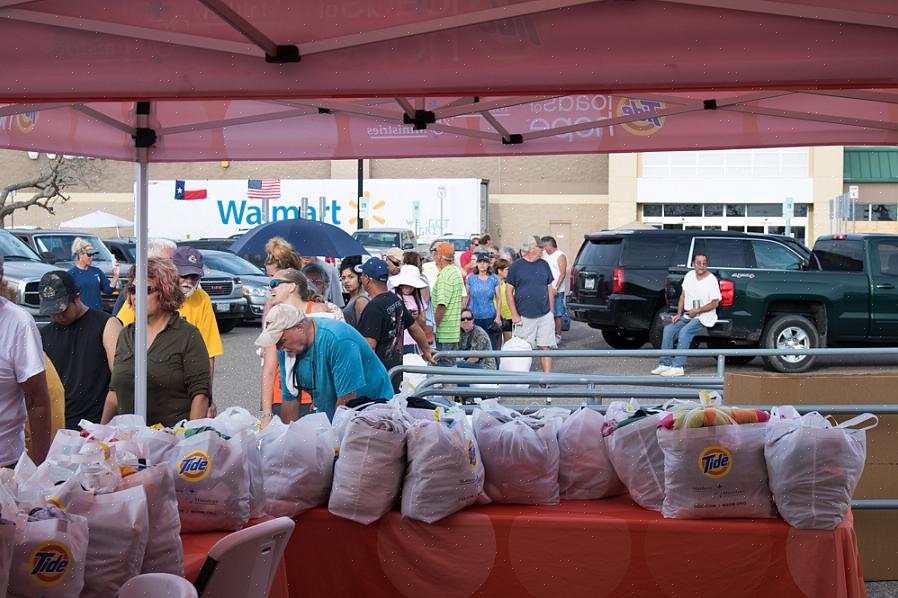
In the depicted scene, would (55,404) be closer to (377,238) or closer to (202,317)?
(202,317)

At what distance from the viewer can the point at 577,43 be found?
3.72m

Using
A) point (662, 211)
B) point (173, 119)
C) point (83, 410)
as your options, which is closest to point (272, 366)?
point (83, 410)

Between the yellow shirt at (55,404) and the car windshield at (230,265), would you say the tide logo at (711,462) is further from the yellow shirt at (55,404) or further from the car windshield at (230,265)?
the car windshield at (230,265)

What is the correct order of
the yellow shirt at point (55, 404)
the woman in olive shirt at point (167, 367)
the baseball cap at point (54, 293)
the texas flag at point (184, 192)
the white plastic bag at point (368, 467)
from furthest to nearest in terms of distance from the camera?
the texas flag at point (184, 192) → the baseball cap at point (54, 293) → the woman in olive shirt at point (167, 367) → the yellow shirt at point (55, 404) → the white plastic bag at point (368, 467)

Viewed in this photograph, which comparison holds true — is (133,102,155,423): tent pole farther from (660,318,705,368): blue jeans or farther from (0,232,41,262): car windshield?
(0,232,41,262): car windshield

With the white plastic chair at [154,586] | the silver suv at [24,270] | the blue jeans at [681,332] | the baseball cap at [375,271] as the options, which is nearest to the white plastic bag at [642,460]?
the white plastic chair at [154,586]

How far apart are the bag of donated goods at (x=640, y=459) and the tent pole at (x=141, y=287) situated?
8.61ft

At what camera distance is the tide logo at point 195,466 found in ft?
13.6

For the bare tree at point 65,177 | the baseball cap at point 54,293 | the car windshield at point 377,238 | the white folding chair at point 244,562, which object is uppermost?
the bare tree at point 65,177

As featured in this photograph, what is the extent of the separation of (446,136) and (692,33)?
11.2 feet

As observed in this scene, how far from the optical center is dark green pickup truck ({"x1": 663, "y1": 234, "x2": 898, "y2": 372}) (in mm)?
15734

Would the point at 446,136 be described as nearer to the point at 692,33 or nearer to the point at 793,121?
the point at 793,121

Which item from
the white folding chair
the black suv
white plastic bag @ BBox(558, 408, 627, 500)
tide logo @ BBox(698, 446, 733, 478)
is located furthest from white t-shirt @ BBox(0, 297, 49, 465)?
the black suv

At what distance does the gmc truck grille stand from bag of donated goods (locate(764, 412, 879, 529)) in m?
17.6
